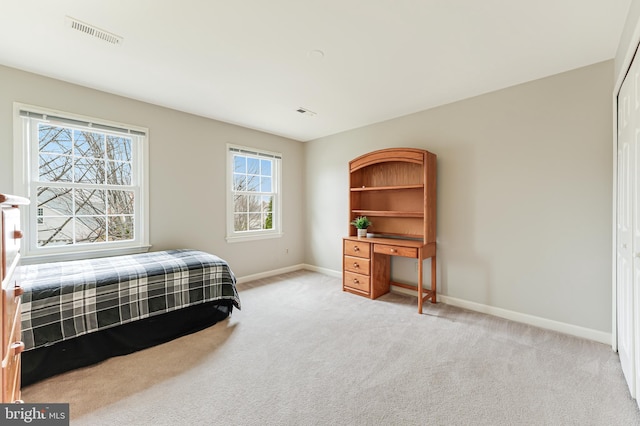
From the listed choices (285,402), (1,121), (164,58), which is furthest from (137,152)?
(285,402)

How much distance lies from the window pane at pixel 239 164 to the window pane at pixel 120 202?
147 centimetres

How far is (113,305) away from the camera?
2.28 m

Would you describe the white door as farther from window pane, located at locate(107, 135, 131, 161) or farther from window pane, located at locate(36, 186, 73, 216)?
window pane, located at locate(36, 186, 73, 216)

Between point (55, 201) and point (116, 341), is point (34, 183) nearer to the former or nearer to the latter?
point (55, 201)

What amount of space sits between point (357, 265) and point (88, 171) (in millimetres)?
3402

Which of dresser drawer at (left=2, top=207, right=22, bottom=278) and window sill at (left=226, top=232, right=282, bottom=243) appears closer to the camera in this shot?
dresser drawer at (left=2, top=207, right=22, bottom=278)

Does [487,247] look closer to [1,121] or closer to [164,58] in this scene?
[164,58]

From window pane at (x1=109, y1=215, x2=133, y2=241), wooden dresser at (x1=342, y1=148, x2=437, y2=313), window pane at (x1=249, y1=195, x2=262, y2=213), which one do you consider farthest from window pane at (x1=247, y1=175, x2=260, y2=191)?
window pane at (x1=109, y1=215, x2=133, y2=241)

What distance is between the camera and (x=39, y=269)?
2400mm

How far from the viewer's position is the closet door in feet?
5.45

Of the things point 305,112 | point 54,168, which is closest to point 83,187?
point 54,168

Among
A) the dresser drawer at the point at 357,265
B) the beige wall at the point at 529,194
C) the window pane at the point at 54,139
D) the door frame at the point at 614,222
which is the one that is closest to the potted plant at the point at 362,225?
the dresser drawer at the point at 357,265

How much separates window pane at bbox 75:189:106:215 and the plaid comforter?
0.69 m

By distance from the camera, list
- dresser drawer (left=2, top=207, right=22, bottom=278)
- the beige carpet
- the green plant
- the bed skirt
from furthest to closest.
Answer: the green plant < the bed skirt < the beige carpet < dresser drawer (left=2, top=207, right=22, bottom=278)
